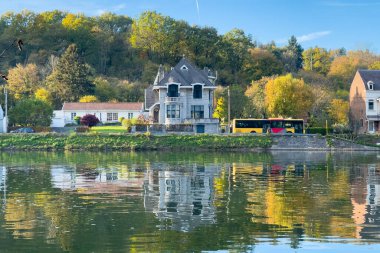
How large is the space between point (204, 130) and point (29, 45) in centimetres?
6367

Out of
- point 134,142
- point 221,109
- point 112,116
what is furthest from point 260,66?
point 134,142

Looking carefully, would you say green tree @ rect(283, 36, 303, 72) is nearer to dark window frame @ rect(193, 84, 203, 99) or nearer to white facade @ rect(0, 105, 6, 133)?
dark window frame @ rect(193, 84, 203, 99)

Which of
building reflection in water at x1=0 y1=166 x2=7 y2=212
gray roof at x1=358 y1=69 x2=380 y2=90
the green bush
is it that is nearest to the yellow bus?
the green bush

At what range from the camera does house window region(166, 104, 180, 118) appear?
7794 centimetres

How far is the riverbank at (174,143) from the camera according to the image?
68.0m

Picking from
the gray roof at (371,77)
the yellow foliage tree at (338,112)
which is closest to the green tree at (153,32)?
the yellow foliage tree at (338,112)

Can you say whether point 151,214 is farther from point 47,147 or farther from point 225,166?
point 47,147

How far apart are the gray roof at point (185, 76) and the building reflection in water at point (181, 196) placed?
36.3 m

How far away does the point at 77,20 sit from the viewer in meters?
132

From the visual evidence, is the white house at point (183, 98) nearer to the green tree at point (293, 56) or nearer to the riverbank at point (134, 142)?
the riverbank at point (134, 142)

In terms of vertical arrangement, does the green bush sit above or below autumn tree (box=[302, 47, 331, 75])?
below

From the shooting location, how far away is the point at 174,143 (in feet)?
225

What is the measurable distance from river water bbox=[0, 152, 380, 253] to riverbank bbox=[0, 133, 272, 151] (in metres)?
27.3

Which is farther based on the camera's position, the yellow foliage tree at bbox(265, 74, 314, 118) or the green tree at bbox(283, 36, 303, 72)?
the green tree at bbox(283, 36, 303, 72)
